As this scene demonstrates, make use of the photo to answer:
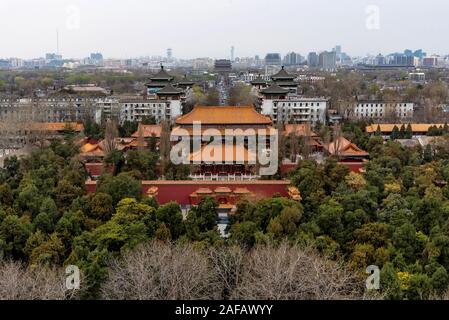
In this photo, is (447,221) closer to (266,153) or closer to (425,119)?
(266,153)

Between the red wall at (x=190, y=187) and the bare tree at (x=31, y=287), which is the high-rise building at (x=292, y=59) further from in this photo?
the bare tree at (x=31, y=287)

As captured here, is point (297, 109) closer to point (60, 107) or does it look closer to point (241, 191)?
point (60, 107)

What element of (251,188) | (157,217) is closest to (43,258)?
(157,217)

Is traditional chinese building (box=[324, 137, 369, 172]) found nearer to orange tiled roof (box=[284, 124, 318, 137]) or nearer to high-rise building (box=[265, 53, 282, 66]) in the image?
orange tiled roof (box=[284, 124, 318, 137])

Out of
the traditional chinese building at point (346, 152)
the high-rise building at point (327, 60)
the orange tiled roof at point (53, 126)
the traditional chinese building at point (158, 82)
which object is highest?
the high-rise building at point (327, 60)

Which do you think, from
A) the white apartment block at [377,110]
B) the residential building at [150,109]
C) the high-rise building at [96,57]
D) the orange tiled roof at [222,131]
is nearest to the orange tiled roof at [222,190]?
the orange tiled roof at [222,131]
